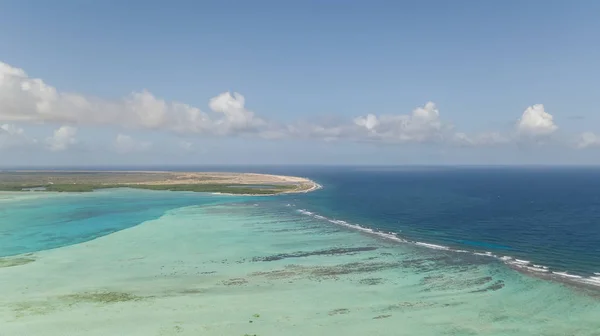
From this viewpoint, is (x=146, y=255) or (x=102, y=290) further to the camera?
(x=146, y=255)

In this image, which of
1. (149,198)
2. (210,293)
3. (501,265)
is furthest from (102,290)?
(149,198)

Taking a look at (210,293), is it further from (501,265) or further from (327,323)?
(501,265)

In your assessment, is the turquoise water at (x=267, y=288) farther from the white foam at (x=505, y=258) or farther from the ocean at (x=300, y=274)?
the white foam at (x=505, y=258)

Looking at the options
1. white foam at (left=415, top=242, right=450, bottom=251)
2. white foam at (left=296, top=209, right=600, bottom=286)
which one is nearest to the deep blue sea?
white foam at (left=296, top=209, right=600, bottom=286)

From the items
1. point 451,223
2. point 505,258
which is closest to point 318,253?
point 505,258

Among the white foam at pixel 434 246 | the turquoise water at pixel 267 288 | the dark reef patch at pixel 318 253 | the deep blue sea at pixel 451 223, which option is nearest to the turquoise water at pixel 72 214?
the deep blue sea at pixel 451 223

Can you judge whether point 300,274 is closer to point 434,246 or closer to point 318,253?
point 318,253
